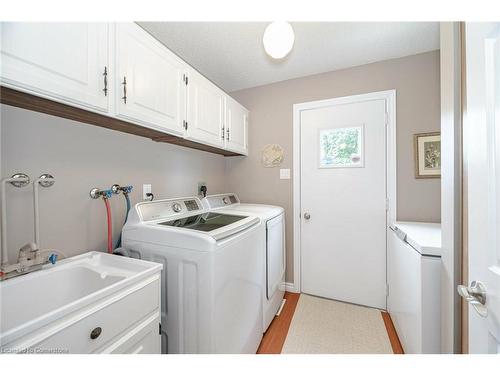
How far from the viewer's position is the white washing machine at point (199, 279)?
40.6 inches

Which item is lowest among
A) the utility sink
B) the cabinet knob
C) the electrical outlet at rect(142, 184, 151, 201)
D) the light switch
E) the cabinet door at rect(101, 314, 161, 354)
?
the cabinet door at rect(101, 314, 161, 354)

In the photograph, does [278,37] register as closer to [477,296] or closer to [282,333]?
[477,296]

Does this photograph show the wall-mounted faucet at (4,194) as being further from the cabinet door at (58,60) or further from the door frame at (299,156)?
the door frame at (299,156)

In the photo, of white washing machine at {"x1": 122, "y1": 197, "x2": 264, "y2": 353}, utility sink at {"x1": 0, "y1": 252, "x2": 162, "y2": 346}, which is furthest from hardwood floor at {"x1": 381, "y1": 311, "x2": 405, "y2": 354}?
utility sink at {"x1": 0, "y1": 252, "x2": 162, "y2": 346}

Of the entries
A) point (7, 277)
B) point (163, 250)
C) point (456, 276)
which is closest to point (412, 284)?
point (456, 276)

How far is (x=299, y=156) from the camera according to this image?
2.42 metres

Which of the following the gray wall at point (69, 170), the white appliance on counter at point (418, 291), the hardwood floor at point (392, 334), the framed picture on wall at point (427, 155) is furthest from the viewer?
the framed picture on wall at point (427, 155)

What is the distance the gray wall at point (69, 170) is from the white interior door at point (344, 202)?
1726 millimetres

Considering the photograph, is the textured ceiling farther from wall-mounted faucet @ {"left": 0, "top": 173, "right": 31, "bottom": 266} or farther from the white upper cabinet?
wall-mounted faucet @ {"left": 0, "top": 173, "right": 31, "bottom": 266}

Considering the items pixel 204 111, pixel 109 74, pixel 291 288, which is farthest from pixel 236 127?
pixel 291 288

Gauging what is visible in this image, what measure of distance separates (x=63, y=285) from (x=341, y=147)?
2.53 m

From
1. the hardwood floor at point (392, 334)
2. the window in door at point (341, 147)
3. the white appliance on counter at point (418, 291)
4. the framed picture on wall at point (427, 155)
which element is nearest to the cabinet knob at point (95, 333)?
the white appliance on counter at point (418, 291)

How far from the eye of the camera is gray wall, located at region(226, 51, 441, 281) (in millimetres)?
1891

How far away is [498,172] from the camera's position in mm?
520
